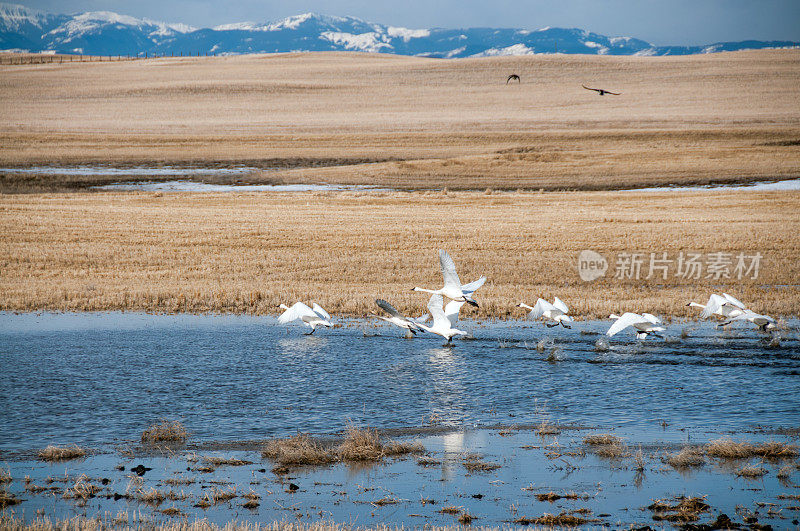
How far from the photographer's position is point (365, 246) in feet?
89.1

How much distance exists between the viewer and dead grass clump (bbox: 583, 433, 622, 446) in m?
10.5

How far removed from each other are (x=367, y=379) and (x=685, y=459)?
219 inches

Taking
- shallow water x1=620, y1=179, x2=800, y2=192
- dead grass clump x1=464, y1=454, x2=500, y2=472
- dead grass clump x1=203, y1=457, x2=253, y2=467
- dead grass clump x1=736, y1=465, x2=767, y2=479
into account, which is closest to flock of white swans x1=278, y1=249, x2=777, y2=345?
dead grass clump x1=464, y1=454, x2=500, y2=472

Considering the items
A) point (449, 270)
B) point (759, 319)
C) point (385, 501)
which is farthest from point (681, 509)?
point (759, 319)

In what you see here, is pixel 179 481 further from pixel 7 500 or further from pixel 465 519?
pixel 465 519

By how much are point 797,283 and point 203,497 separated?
17.9 metres

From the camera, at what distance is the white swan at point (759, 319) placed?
15750mm

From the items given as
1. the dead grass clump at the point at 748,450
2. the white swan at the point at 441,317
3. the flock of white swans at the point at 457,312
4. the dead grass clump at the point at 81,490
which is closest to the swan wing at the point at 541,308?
the flock of white swans at the point at 457,312

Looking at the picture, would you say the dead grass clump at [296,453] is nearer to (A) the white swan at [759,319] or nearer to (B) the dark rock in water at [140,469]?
(B) the dark rock in water at [140,469]

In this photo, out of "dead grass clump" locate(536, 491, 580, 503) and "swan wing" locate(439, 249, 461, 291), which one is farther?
"swan wing" locate(439, 249, 461, 291)

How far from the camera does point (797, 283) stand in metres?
21.4

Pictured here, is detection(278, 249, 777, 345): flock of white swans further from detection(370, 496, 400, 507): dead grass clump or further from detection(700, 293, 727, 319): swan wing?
detection(370, 496, 400, 507): dead grass clump

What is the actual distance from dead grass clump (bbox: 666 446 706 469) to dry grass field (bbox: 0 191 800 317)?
8.50 metres

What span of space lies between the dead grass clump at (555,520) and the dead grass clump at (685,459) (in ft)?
7.19
